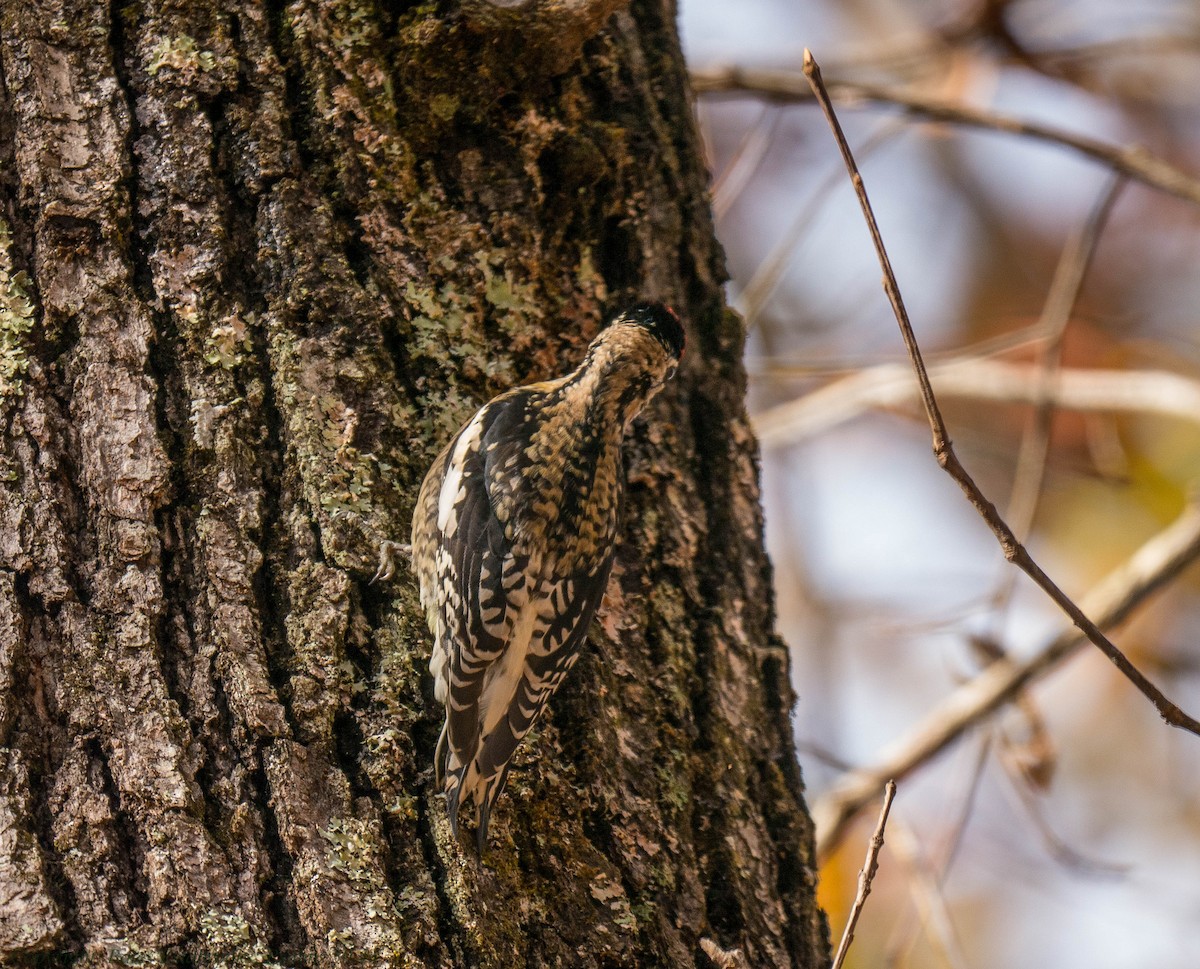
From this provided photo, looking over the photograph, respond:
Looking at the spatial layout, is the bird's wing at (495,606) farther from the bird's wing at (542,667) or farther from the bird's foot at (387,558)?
the bird's foot at (387,558)

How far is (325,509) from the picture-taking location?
216cm

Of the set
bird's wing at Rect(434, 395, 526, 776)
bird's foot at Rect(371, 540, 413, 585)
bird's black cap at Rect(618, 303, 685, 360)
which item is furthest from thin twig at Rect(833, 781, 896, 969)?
bird's black cap at Rect(618, 303, 685, 360)

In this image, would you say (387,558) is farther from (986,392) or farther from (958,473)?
(986,392)

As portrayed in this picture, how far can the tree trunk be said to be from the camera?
1.91 metres

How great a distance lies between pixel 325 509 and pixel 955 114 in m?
2.56

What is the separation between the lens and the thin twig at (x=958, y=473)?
1627mm

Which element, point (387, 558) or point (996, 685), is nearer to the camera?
point (387, 558)

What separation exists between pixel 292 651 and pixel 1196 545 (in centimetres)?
252

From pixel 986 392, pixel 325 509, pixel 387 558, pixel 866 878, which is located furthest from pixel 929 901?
pixel 325 509

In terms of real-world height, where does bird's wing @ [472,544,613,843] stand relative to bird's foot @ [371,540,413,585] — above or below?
Result: below

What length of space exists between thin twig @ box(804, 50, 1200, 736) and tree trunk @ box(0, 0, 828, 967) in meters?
0.82

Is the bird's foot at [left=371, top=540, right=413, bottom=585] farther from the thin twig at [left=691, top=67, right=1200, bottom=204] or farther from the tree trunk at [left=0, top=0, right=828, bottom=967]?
the thin twig at [left=691, top=67, right=1200, bottom=204]

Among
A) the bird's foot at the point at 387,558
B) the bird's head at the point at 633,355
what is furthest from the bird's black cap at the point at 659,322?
the bird's foot at the point at 387,558

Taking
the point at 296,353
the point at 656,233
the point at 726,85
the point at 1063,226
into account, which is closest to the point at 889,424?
the point at 1063,226
